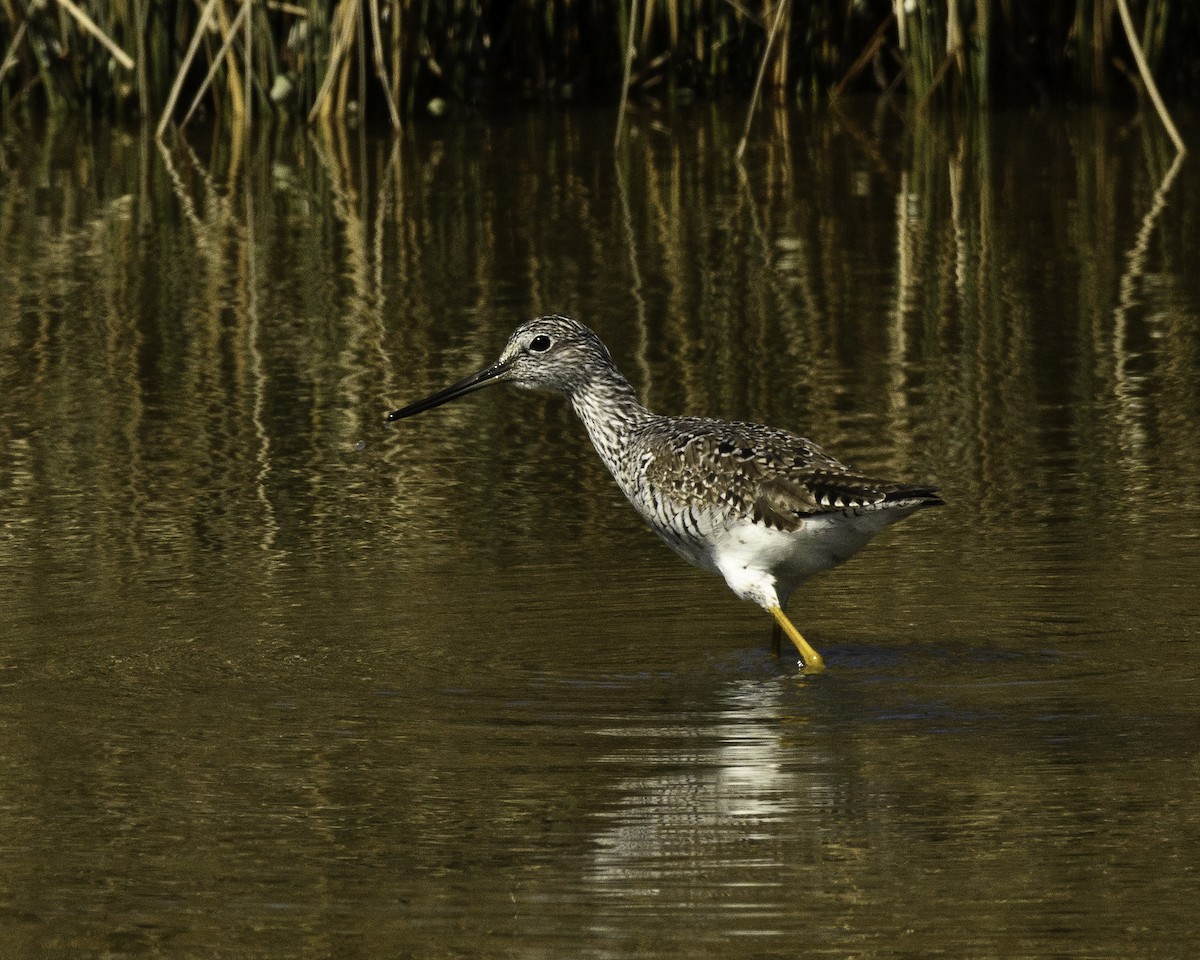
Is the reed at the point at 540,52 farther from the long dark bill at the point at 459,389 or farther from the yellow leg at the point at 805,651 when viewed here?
the yellow leg at the point at 805,651

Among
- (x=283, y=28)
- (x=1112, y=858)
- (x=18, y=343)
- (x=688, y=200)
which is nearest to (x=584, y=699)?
(x=1112, y=858)

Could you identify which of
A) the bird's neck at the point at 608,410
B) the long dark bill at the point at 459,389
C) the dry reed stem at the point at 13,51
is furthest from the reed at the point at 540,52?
the bird's neck at the point at 608,410

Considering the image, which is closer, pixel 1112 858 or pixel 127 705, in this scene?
pixel 1112 858

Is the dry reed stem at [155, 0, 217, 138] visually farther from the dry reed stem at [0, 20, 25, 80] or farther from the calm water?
the calm water

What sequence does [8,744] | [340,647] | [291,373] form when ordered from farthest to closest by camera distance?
1. [291,373]
2. [340,647]
3. [8,744]

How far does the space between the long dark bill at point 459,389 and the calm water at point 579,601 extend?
0.38 meters

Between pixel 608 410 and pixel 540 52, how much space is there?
10.2 meters

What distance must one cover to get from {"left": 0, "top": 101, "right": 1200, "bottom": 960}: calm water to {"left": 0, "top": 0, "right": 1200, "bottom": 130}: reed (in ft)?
6.72

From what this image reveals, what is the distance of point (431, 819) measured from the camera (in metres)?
4.99

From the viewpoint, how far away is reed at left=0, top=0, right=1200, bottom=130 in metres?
15.1

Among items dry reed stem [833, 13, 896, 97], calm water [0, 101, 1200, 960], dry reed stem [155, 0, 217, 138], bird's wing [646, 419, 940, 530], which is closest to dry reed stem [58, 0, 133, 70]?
dry reed stem [155, 0, 217, 138]

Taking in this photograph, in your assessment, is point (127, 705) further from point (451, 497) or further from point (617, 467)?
point (451, 497)

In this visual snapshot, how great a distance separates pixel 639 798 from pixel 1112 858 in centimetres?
101

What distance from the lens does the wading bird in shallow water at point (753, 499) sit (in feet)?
20.0
